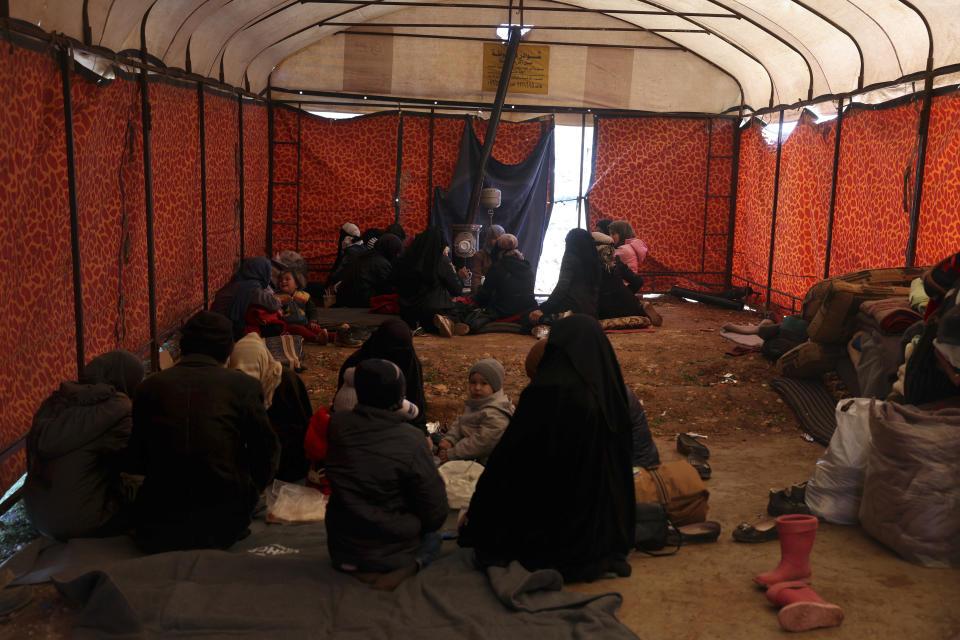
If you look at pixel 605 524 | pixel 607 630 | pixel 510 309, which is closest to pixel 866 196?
pixel 510 309

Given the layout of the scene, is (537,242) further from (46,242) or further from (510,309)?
(46,242)

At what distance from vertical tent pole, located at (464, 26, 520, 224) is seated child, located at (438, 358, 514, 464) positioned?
5767 millimetres

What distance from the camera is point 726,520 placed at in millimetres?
4145

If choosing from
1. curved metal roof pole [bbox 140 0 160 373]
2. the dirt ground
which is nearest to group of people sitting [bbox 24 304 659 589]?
the dirt ground

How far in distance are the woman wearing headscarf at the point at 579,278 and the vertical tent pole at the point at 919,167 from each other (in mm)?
2591

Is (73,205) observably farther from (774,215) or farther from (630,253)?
(774,215)

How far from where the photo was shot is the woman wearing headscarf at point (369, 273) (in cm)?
888

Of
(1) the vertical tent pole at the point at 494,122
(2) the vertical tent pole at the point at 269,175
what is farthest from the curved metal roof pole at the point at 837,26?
(2) the vertical tent pole at the point at 269,175

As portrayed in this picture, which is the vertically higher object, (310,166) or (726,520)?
(310,166)

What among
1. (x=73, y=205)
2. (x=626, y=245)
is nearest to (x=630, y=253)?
(x=626, y=245)

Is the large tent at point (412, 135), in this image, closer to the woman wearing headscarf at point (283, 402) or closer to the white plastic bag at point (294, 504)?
the woman wearing headscarf at point (283, 402)

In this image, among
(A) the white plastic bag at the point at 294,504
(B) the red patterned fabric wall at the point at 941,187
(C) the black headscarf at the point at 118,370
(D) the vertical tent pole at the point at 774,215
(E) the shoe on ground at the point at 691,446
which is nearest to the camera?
(C) the black headscarf at the point at 118,370

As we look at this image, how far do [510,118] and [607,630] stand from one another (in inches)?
340

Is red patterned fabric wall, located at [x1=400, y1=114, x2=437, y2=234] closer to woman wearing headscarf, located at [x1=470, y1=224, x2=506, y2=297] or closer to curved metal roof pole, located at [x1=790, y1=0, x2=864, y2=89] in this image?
woman wearing headscarf, located at [x1=470, y1=224, x2=506, y2=297]
